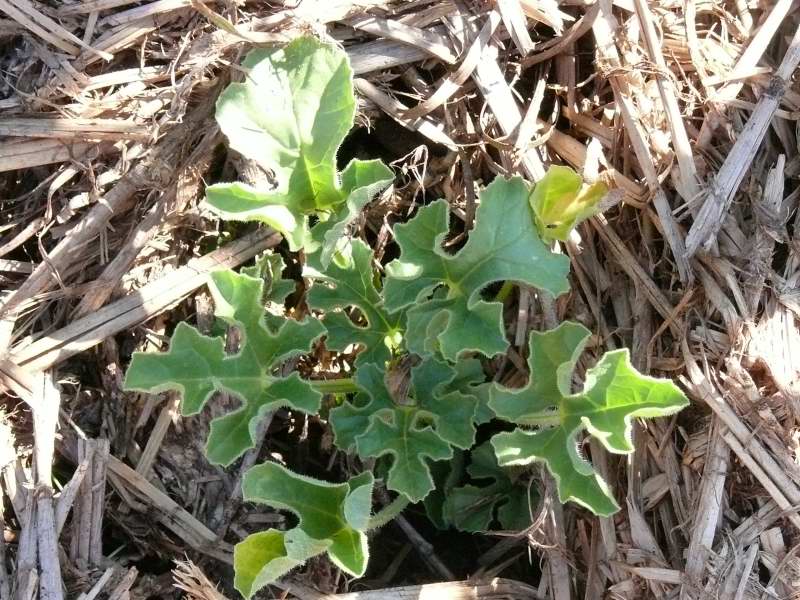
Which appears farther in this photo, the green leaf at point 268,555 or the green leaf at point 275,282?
the green leaf at point 275,282

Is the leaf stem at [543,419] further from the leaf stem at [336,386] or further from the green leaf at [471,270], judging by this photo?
the leaf stem at [336,386]

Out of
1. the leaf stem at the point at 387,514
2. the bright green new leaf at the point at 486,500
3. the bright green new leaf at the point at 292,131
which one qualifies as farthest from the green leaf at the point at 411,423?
the bright green new leaf at the point at 292,131

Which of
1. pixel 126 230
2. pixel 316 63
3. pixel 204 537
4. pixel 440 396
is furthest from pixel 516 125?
pixel 204 537

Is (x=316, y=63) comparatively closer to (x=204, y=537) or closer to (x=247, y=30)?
(x=247, y=30)

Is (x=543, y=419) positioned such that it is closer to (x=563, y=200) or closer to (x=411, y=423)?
(x=411, y=423)

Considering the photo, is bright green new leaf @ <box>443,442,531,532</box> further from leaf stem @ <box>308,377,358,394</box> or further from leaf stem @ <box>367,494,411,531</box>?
leaf stem @ <box>308,377,358,394</box>

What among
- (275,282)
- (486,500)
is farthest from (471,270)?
(486,500)
